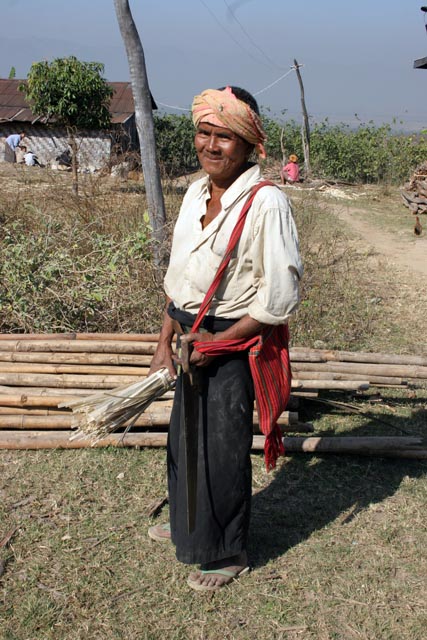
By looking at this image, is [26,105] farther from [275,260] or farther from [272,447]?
[275,260]

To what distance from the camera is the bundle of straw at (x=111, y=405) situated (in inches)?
97.6

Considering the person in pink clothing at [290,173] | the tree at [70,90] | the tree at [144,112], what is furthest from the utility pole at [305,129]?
the tree at [144,112]

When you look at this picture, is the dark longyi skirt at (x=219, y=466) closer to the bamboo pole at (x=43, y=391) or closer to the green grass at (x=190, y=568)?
the green grass at (x=190, y=568)

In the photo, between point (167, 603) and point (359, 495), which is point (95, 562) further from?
point (359, 495)

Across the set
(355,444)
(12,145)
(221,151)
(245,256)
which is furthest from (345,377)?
(12,145)

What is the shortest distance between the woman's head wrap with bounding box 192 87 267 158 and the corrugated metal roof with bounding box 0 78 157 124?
21153mm

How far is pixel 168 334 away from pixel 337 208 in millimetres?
12276

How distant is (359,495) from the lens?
3.29 m

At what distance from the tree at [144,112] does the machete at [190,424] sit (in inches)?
142

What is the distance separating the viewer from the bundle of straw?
248cm

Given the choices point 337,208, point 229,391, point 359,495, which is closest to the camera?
point 229,391

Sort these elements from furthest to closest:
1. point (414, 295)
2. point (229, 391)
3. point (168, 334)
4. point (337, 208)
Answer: point (337, 208), point (414, 295), point (168, 334), point (229, 391)

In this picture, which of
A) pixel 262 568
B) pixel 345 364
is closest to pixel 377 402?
pixel 345 364

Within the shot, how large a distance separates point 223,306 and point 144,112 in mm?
4187
